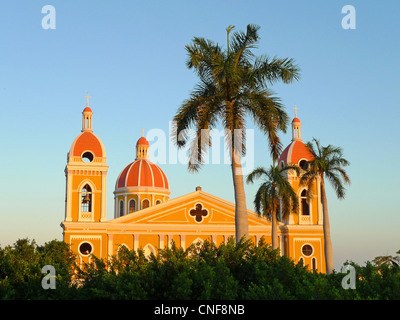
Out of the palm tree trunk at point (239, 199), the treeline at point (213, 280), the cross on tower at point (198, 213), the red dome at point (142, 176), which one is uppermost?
the red dome at point (142, 176)

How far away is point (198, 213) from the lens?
5247 cm

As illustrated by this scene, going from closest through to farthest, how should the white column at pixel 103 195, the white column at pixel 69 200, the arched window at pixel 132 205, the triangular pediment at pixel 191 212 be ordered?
the white column at pixel 69 200 → the white column at pixel 103 195 → the triangular pediment at pixel 191 212 → the arched window at pixel 132 205

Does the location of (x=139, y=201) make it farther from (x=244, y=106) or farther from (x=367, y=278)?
(x=367, y=278)

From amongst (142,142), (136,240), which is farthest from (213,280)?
(142,142)

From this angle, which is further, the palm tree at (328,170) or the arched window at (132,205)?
the arched window at (132,205)

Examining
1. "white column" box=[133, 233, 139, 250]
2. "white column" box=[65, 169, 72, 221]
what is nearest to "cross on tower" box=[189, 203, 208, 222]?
"white column" box=[133, 233, 139, 250]

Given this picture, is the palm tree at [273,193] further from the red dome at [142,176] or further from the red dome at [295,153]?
the red dome at [142,176]

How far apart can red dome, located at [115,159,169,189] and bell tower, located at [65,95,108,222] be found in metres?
10.7

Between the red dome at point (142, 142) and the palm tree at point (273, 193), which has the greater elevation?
the red dome at point (142, 142)

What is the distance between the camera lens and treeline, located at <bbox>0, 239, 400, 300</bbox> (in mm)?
12594

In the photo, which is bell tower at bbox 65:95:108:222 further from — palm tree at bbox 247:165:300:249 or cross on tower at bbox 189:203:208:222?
palm tree at bbox 247:165:300:249

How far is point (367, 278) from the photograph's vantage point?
590 inches

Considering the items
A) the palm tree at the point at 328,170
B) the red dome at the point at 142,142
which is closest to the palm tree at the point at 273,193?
the palm tree at the point at 328,170

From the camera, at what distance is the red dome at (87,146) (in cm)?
5050
